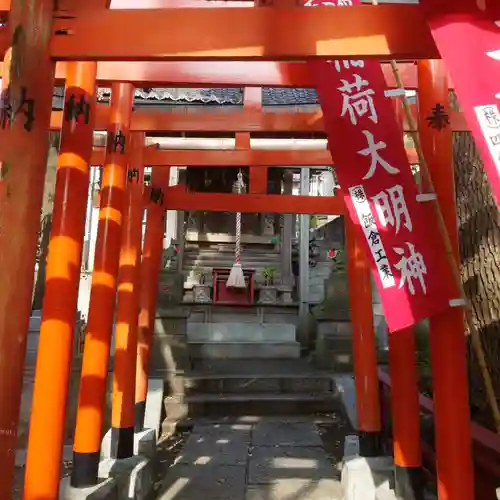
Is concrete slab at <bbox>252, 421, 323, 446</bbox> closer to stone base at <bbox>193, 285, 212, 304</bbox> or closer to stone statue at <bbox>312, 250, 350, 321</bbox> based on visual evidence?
stone statue at <bbox>312, 250, 350, 321</bbox>

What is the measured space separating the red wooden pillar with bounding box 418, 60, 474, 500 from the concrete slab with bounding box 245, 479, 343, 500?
2102 mm

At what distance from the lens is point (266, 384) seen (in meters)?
7.68

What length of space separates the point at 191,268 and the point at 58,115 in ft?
23.4

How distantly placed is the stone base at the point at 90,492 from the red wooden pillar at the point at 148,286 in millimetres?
1939

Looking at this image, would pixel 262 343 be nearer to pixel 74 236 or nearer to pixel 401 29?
pixel 74 236

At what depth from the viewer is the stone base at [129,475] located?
3.92 meters

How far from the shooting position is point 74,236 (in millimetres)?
2930

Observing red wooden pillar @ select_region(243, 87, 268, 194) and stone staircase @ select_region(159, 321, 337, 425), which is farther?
stone staircase @ select_region(159, 321, 337, 425)

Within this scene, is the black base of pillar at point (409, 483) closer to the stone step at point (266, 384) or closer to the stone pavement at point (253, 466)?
the stone pavement at point (253, 466)

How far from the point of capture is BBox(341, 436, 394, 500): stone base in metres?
4.01

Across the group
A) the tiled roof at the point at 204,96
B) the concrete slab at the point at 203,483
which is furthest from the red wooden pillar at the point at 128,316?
the tiled roof at the point at 204,96

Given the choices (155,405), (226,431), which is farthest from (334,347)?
(155,405)

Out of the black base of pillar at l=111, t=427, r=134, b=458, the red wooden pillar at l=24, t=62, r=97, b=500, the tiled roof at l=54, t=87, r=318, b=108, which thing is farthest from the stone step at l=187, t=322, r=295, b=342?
the red wooden pillar at l=24, t=62, r=97, b=500

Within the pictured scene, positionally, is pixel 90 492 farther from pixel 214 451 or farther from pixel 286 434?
pixel 286 434
